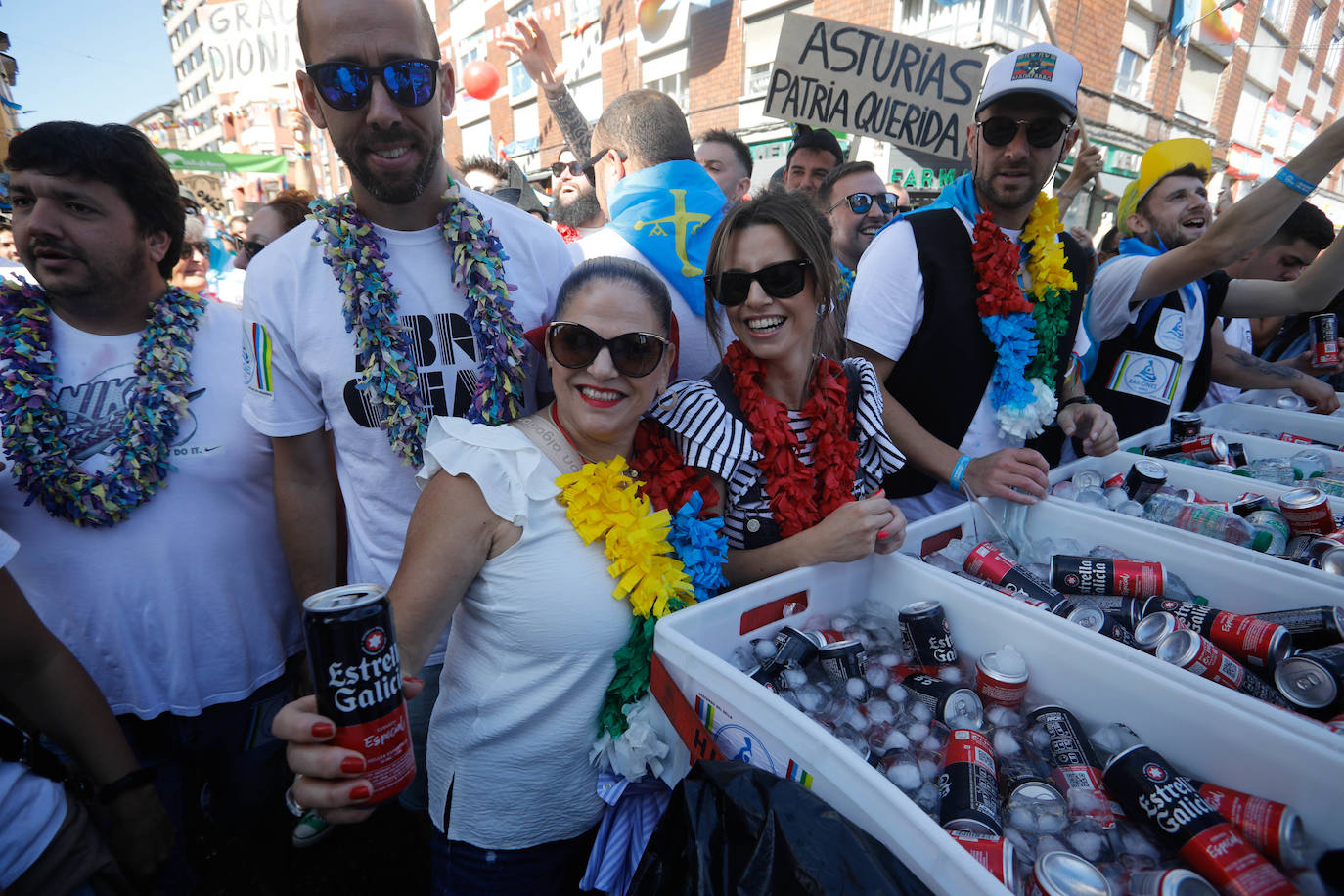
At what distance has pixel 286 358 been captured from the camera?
162cm

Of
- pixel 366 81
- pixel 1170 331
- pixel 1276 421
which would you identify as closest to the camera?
pixel 366 81

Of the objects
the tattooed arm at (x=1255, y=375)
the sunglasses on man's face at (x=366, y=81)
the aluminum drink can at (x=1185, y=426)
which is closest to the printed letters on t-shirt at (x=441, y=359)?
the sunglasses on man's face at (x=366, y=81)

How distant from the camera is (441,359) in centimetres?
169

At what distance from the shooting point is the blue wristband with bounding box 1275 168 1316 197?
2057 mm

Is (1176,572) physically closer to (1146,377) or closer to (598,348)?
(1146,377)

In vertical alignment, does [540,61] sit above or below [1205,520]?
above

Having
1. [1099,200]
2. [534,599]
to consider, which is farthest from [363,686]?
[1099,200]

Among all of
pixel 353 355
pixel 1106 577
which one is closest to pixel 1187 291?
pixel 1106 577

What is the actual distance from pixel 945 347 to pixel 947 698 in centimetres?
130

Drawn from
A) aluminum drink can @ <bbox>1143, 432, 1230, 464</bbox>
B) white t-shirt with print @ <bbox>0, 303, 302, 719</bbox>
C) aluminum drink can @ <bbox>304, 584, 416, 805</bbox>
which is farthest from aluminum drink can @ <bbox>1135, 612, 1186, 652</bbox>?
white t-shirt with print @ <bbox>0, 303, 302, 719</bbox>

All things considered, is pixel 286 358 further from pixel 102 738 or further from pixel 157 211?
pixel 102 738

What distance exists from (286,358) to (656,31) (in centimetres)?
1565

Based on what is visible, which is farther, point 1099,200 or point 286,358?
point 1099,200

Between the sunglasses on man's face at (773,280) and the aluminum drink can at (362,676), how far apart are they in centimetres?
114
